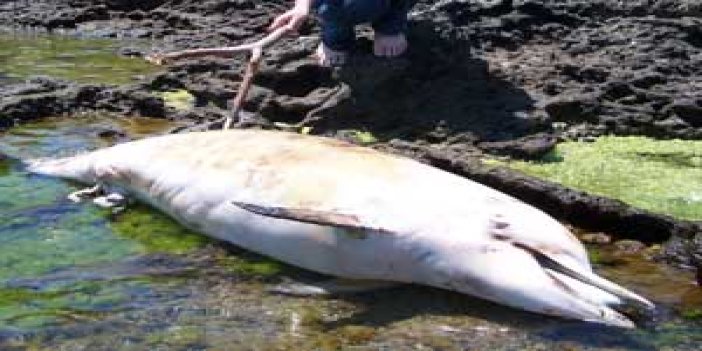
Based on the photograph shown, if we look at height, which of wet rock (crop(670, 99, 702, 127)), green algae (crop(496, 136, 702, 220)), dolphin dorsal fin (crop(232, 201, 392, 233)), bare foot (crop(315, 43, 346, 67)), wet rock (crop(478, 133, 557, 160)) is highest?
bare foot (crop(315, 43, 346, 67))

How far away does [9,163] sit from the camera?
666 centimetres

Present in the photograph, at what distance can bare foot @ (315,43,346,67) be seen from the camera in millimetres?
7723

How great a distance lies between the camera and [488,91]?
7410 millimetres

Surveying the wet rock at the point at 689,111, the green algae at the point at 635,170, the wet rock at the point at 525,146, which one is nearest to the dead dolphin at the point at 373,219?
the green algae at the point at 635,170

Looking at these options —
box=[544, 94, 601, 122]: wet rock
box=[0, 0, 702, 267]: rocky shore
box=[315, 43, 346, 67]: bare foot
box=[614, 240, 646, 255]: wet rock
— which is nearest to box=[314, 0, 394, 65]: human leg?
box=[315, 43, 346, 67]: bare foot

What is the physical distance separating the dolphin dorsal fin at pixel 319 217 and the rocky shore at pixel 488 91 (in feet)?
4.45

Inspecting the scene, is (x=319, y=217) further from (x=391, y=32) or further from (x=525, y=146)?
(x=391, y=32)

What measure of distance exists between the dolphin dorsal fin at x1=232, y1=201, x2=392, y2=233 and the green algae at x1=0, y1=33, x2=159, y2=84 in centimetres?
642

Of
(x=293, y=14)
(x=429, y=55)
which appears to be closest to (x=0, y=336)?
(x=293, y=14)

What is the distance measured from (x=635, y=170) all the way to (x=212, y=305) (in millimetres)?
2828

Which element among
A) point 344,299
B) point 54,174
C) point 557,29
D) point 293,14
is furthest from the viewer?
point 557,29

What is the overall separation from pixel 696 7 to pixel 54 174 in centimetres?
674

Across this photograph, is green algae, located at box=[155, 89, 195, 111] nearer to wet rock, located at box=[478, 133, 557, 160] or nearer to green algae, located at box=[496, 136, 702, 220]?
wet rock, located at box=[478, 133, 557, 160]

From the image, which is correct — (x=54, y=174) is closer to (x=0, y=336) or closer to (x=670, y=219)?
(x=0, y=336)
